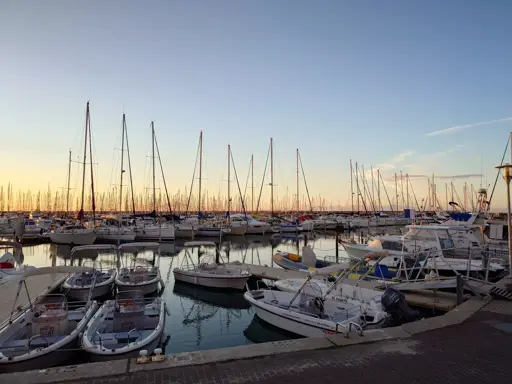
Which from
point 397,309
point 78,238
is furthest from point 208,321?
point 78,238

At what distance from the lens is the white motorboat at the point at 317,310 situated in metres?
11.2

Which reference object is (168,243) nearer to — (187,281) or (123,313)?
(187,281)

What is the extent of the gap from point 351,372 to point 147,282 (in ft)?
47.2

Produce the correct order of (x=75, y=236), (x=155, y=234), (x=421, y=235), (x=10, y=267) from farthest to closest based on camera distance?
(x=155, y=234)
(x=75, y=236)
(x=10, y=267)
(x=421, y=235)

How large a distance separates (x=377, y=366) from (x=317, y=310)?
6.05 metres

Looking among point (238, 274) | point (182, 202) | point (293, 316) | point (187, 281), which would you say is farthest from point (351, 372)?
point (182, 202)

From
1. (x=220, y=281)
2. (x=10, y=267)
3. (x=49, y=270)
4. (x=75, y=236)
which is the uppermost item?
(x=49, y=270)

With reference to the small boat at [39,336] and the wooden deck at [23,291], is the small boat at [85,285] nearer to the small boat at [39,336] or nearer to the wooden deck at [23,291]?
the wooden deck at [23,291]

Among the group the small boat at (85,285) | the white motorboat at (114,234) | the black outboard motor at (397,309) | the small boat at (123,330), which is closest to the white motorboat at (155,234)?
the white motorboat at (114,234)

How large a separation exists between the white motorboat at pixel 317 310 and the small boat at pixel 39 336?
247 inches

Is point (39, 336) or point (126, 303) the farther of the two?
point (126, 303)

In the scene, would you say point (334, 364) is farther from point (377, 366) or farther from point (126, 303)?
point (126, 303)

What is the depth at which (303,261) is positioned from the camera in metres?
22.5

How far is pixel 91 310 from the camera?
41.6ft
